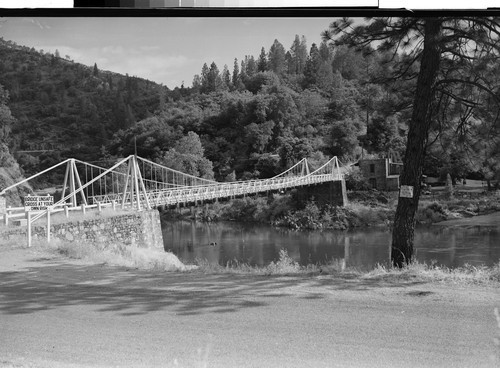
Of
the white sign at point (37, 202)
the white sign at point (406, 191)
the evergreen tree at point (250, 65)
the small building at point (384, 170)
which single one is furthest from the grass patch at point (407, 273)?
the evergreen tree at point (250, 65)

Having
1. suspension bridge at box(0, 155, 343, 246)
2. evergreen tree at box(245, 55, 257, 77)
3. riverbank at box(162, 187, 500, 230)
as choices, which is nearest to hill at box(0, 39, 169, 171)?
suspension bridge at box(0, 155, 343, 246)

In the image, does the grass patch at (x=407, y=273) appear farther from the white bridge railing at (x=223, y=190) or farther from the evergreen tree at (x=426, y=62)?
the white bridge railing at (x=223, y=190)

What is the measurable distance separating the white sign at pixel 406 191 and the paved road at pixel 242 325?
2.42ft

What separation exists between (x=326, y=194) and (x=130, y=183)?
1728 millimetres

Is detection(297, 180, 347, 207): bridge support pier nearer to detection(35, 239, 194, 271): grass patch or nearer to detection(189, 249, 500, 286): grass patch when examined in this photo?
detection(189, 249, 500, 286): grass patch

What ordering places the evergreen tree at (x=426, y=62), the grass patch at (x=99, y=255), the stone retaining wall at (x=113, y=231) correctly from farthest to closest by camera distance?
the grass patch at (x=99, y=255) → the stone retaining wall at (x=113, y=231) → the evergreen tree at (x=426, y=62)

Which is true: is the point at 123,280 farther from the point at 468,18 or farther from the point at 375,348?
the point at 468,18

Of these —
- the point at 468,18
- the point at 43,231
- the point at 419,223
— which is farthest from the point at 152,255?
the point at 468,18

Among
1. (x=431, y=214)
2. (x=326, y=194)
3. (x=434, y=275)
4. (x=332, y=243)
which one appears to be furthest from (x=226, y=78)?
(x=332, y=243)

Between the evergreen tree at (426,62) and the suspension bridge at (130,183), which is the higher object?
the evergreen tree at (426,62)

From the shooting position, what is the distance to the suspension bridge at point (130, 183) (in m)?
3.46

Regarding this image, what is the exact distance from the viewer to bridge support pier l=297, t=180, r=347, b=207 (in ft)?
12.8

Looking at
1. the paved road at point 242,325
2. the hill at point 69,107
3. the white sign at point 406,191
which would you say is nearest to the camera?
the paved road at point 242,325

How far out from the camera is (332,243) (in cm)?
493
